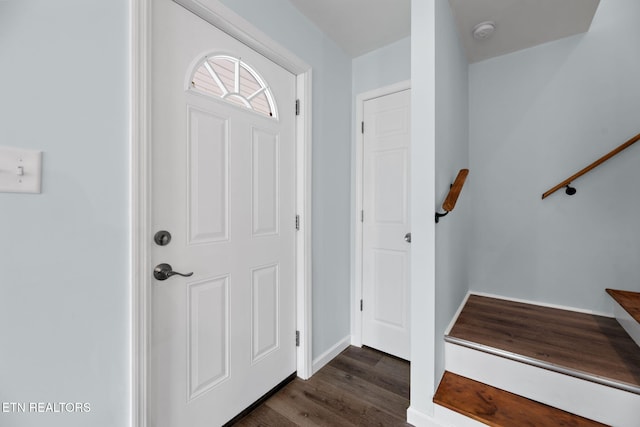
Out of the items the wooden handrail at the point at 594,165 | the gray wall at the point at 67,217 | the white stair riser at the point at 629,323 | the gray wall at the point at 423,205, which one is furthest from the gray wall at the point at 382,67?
the white stair riser at the point at 629,323

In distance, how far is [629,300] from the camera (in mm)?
1647

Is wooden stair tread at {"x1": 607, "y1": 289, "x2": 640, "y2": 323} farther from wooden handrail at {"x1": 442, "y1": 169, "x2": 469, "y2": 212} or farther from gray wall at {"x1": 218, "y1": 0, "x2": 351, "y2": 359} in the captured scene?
gray wall at {"x1": 218, "y1": 0, "x2": 351, "y2": 359}

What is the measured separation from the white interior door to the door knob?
59.8 inches

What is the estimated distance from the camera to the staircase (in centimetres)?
123

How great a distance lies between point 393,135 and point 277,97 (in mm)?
976

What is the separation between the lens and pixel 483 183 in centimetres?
236

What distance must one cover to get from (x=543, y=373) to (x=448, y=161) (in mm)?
1215

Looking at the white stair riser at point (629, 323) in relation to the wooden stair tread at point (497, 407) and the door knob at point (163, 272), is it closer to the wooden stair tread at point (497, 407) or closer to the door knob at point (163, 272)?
the wooden stair tread at point (497, 407)

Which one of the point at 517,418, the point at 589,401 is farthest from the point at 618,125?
the point at 517,418

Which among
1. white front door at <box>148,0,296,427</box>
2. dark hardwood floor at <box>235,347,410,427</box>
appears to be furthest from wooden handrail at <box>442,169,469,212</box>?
dark hardwood floor at <box>235,347,410,427</box>

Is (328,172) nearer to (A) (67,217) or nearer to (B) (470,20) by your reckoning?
(B) (470,20)

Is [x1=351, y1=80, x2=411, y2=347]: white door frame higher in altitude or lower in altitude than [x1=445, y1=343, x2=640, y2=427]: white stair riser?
higher

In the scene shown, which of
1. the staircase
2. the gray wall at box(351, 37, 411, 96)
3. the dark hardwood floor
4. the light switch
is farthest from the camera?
the gray wall at box(351, 37, 411, 96)

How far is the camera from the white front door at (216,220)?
1138 mm
